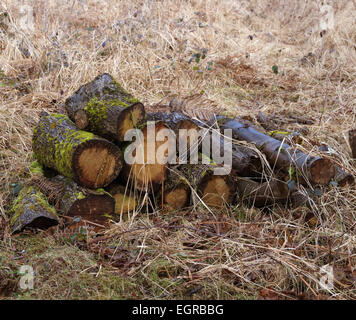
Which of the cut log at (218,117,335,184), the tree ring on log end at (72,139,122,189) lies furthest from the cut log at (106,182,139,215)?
the cut log at (218,117,335,184)

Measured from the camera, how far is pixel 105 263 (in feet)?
8.30

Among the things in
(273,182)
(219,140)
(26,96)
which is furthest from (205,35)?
(273,182)

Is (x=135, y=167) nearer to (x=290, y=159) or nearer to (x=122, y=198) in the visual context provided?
(x=122, y=198)

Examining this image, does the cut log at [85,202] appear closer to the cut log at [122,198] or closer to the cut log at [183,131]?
the cut log at [122,198]

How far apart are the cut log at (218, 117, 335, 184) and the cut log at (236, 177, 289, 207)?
0.13 m

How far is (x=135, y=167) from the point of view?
121 inches

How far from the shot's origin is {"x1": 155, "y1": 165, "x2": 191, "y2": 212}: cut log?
10.5ft

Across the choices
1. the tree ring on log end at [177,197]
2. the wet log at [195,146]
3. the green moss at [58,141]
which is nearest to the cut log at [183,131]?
the wet log at [195,146]

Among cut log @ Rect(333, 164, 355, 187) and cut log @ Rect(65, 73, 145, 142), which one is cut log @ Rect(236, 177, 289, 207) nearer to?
cut log @ Rect(333, 164, 355, 187)

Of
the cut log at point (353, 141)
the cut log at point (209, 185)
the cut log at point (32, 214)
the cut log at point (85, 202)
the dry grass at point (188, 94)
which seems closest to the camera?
the dry grass at point (188, 94)

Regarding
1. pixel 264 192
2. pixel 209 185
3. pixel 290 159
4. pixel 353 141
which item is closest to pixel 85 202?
pixel 209 185

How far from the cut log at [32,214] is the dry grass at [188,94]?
8cm

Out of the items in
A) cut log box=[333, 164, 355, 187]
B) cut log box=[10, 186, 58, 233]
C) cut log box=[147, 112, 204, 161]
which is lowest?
cut log box=[10, 186, 58, 233]

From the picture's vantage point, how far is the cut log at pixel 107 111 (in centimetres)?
305
